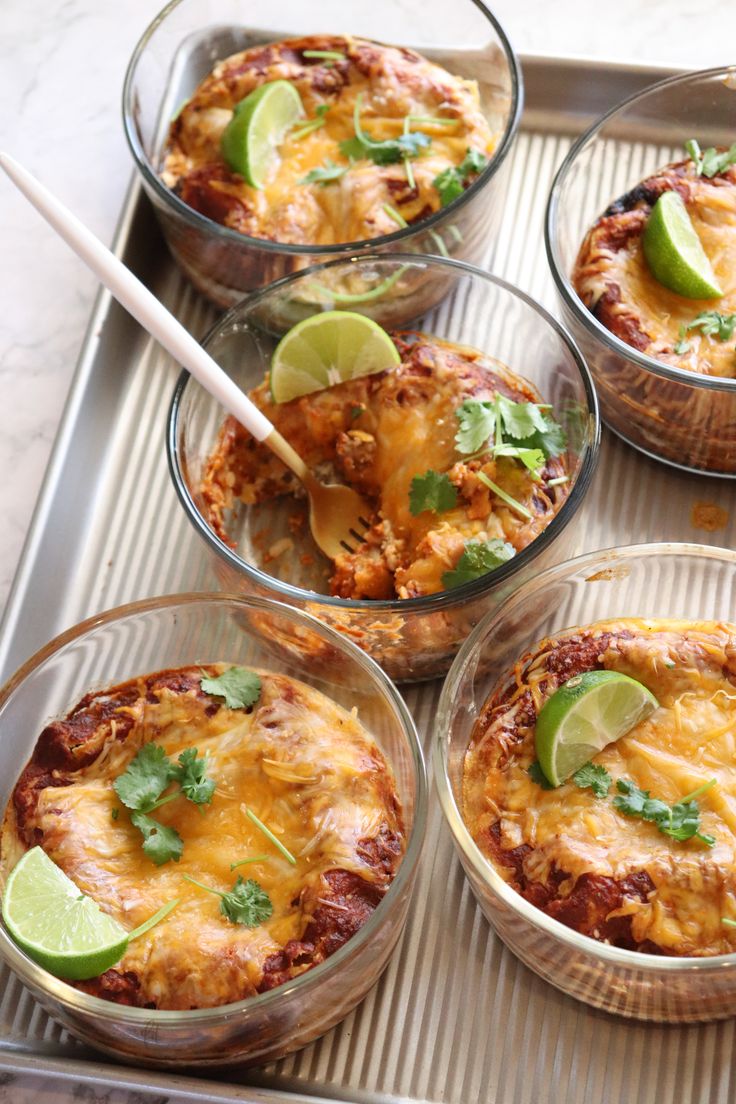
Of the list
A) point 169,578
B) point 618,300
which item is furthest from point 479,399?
point 169,578

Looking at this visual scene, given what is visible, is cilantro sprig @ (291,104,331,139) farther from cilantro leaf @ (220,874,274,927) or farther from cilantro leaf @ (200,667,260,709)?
cilantro leaf @ (220,874,274,927)

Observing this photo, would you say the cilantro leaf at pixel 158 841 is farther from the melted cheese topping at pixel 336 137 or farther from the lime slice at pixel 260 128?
the lime slice at pixel 260 128

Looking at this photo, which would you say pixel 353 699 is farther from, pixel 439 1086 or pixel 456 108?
pixel 456 108

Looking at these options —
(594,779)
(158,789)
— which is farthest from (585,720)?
(158,789)

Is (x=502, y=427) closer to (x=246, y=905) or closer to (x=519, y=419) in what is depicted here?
(x=519, y=419)

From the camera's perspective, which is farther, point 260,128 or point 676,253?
point 260,128

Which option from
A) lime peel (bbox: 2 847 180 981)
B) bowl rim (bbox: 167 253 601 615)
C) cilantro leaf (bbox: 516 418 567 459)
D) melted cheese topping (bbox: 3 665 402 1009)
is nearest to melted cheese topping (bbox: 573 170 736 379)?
bowl rim (bbox: 167 253 601 615)

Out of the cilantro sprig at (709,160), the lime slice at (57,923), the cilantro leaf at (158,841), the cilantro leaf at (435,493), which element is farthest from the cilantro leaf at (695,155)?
the lime slice at (57,923)
